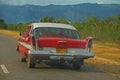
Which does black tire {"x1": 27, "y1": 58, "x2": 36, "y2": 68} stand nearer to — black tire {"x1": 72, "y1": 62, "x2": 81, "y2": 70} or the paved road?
the paved road

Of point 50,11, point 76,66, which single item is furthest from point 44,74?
point 50,11

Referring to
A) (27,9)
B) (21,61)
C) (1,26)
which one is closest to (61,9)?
(27,9)

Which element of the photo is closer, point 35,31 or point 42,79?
point 42,79

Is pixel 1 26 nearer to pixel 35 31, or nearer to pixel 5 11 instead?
pixel 5 11

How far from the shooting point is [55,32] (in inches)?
619

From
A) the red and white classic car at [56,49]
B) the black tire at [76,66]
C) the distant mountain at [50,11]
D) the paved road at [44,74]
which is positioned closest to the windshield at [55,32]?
the red and white classic car at [56,49]

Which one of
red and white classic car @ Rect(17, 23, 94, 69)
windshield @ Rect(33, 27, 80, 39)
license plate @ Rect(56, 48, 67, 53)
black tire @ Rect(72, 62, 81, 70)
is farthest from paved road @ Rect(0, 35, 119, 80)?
windshield @ Rect(33, 27, 80, 39)

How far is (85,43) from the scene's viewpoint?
14.7 m

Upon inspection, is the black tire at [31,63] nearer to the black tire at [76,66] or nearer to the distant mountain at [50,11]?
the black tire at [76,66]

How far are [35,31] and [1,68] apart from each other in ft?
6.34

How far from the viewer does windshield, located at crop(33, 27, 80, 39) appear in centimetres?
1542

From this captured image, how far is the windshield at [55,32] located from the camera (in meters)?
15.4

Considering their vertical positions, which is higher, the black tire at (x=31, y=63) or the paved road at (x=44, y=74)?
the black tire at (x=31, y=63)

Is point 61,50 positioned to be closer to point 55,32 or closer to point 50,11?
point 55,32
